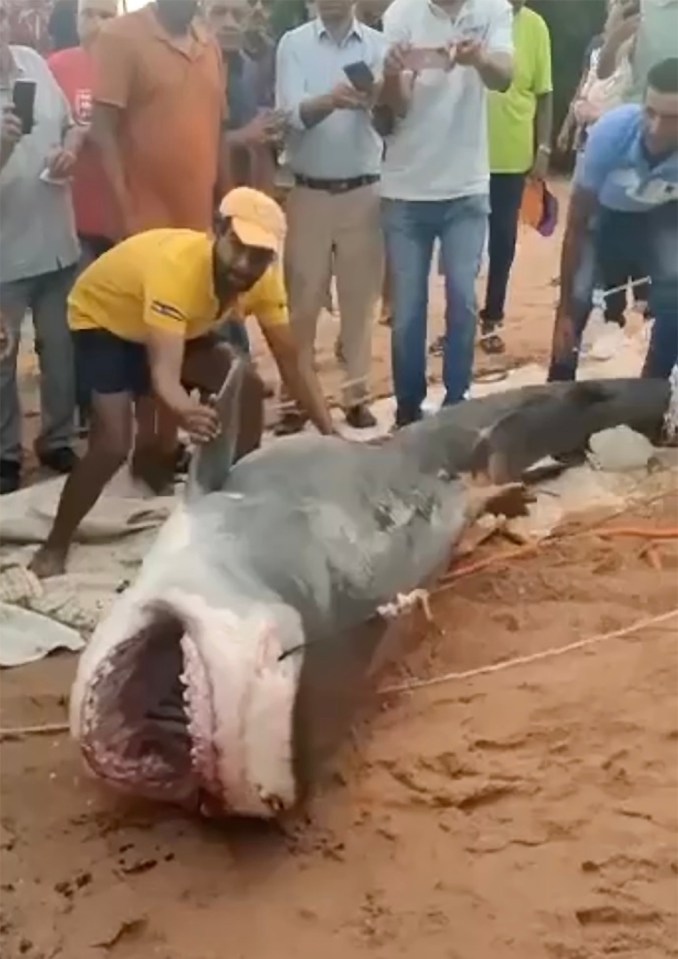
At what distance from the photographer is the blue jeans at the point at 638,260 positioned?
3.01 metres

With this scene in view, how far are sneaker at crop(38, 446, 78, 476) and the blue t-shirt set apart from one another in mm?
1160

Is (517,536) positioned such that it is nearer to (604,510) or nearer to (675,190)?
(604,510)

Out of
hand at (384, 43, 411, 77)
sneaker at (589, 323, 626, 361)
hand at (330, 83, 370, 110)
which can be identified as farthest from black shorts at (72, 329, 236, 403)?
sneaker at (589, 323, 626, 361)

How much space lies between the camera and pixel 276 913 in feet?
6.72

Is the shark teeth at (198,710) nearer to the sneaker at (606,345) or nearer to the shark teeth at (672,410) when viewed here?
the sneaker at (606,345)

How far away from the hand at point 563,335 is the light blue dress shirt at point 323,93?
659mm

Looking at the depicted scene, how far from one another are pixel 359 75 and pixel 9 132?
0.59 m

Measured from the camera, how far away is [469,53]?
257 cm

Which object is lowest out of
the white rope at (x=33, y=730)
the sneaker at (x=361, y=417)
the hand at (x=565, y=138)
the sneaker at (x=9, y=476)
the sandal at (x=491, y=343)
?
the white rope at (x=33, y=730)

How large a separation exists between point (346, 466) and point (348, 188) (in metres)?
0.49

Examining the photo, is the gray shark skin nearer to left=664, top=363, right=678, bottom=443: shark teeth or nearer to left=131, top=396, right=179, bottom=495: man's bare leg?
left=131, top=396, right=179, bottom=495: man's bare leg

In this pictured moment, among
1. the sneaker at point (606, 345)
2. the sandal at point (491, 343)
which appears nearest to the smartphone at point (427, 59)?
the sandal at point (491, 343)

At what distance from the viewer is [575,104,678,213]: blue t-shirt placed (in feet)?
9.48

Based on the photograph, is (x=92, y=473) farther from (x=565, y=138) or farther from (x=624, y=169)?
(x=624, y=169)
